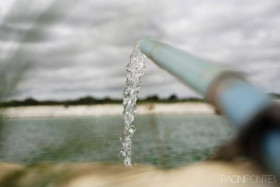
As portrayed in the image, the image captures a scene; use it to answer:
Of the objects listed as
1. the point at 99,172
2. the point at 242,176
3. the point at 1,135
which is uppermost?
the point at 1,135

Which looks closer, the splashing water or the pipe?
the pipe

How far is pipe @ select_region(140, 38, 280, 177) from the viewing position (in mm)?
1190

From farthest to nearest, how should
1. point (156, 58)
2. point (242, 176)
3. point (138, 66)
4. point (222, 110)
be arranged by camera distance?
1. point (138, 66)
2. point (156, 58)
3. point (242, 176)
4. point (222, 110)

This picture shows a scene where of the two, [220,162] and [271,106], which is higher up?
[271,106]

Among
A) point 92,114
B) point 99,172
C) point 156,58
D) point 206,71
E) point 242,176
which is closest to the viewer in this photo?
point 206,71

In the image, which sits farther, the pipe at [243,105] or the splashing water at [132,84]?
the splashing water at [132,84]

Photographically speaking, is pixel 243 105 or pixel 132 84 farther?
pixel 132 84

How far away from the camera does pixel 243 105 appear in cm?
126

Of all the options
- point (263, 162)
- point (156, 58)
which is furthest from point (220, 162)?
point (263, 162)

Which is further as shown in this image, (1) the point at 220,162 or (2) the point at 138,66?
(2) the point at 138,66

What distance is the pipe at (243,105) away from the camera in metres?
1.19

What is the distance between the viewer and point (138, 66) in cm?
442

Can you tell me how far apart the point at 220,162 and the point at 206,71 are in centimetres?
107

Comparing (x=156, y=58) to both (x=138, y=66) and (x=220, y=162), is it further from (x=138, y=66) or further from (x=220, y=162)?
(x=138, y=66)
